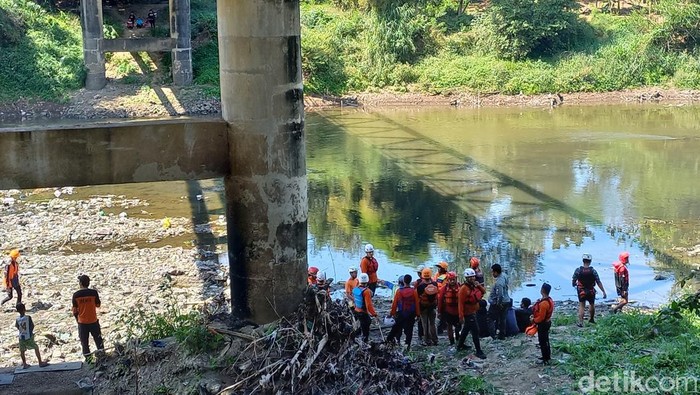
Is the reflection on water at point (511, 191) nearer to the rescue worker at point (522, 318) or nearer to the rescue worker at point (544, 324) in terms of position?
the rescue worker at point (522, 318)

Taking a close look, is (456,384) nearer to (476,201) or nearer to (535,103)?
(476,201)

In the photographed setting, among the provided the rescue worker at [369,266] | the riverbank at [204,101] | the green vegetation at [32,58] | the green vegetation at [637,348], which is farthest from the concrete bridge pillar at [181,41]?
the green vegetation at [637,348]

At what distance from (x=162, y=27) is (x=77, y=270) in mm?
29704

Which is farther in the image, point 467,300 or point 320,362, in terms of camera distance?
point 467,300

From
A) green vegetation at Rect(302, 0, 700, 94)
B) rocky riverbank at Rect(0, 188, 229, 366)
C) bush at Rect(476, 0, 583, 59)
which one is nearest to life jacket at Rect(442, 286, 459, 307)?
rocky riverbank at Rect(0, 188, 229, 366)

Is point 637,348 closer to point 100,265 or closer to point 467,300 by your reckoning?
point 467,300

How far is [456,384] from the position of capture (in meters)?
10.1

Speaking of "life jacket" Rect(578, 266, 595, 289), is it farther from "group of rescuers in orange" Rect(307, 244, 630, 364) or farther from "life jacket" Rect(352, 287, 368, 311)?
"life jacket" Rect(352, 287, 368, 311)

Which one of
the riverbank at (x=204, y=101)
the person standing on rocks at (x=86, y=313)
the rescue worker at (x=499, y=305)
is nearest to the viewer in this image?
the person standing on rocks at (x=86, y=313)

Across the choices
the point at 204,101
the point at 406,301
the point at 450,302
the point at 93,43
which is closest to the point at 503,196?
the point at 450,302

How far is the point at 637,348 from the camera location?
36.3 ft

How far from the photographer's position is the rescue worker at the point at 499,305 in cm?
1234

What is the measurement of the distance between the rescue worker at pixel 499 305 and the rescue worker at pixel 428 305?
0.93 m

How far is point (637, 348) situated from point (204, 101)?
3185 cm
